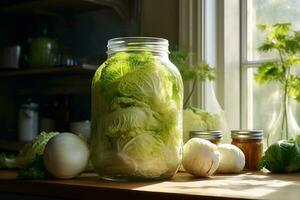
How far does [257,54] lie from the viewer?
58.5 inches

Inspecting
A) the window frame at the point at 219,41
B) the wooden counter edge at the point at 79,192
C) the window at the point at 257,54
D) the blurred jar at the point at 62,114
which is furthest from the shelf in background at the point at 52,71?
the wooden counter edge at the point at 79,192

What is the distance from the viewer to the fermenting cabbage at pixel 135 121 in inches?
36.4

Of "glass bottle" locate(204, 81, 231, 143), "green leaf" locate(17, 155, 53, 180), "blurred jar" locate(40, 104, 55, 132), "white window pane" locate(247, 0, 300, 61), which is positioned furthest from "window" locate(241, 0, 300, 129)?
"blurred jar" locate(40, 104, 55, 132)

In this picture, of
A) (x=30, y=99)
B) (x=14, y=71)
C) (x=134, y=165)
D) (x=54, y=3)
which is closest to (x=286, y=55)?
(x=134, y=165)

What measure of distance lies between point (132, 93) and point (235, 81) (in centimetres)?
61

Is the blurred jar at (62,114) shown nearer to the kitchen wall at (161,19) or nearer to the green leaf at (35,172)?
the kitchen wall at (161,19)

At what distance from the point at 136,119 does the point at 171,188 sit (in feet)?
0.53

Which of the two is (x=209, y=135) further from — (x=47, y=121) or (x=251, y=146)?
(x=47, y=121)

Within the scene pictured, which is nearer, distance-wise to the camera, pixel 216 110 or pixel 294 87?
pixel 294 87

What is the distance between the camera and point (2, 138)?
2.16 meters

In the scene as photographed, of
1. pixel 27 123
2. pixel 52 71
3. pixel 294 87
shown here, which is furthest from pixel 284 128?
pixel 27 123

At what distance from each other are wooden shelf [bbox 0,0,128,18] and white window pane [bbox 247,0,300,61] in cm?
44

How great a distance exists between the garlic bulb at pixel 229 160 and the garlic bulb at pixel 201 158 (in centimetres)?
6

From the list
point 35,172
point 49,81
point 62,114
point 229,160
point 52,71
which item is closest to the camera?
point 35,172
